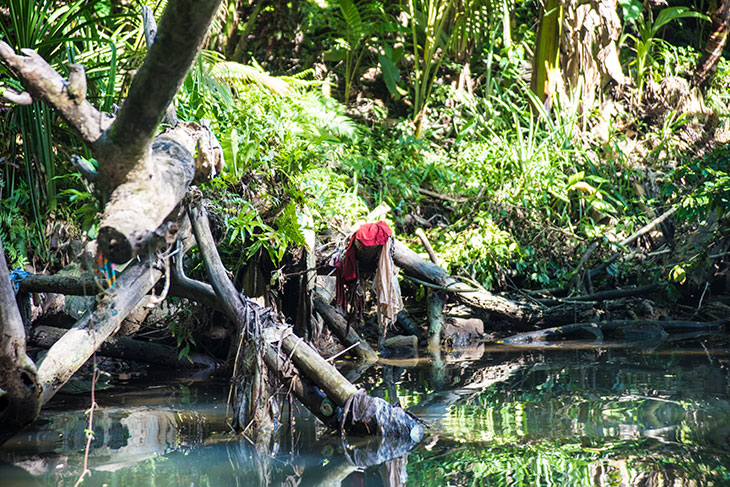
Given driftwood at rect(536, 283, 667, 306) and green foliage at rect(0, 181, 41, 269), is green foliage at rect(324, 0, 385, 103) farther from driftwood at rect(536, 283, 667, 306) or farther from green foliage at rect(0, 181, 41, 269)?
green foliage at rect(0, 181, 41, 269)

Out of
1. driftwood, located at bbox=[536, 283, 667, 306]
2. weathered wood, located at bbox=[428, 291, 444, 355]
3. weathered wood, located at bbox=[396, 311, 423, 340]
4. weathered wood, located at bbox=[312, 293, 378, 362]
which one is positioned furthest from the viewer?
driftwood, located at bbox=[536, 283, 667, 306]

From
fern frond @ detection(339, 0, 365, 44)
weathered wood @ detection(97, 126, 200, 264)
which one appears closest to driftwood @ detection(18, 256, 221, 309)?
weathered wood @ detection(97, 126, 200, 264)

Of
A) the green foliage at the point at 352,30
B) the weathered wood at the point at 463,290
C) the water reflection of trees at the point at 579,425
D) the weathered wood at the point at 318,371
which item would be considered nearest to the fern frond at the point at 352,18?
the green foliage at the point at 352,30

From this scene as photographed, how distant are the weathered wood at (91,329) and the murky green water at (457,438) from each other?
533mm

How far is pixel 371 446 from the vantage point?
14.2ft

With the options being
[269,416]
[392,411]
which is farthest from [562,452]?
[269,416]

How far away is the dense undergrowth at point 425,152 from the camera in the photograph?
6.01 meters

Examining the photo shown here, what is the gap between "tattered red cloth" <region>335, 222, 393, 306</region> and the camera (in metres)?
5.65

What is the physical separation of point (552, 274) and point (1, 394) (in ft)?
24.1

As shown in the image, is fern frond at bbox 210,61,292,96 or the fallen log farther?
fern frond at bbox 210,61,292,96

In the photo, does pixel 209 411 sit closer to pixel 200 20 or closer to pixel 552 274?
pixel 200 20

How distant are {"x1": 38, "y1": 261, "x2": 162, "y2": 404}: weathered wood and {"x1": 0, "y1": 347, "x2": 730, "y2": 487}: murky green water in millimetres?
533

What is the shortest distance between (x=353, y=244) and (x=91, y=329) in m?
2.31

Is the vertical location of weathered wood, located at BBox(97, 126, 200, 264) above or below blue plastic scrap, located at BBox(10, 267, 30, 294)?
above
